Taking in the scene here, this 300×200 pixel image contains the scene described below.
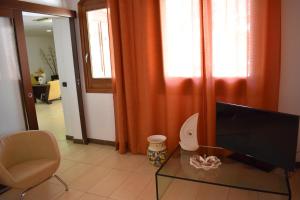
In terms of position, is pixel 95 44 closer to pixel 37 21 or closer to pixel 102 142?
pixel 102 142

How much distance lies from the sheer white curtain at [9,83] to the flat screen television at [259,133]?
224cm

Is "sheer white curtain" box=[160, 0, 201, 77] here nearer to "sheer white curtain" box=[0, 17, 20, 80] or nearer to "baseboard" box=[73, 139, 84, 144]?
"sheer white curtain" box=[0, 17, 20, 80]

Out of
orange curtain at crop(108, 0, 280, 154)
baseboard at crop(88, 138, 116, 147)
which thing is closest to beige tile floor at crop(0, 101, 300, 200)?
baseboard at crop(88, 138, 116, 147)

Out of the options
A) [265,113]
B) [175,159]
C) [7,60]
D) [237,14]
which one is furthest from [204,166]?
[7,60]

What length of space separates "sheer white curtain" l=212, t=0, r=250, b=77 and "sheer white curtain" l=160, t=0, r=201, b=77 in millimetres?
192

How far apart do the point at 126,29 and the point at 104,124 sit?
4.78 feet

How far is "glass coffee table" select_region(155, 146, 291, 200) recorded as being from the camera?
1802 millimetres

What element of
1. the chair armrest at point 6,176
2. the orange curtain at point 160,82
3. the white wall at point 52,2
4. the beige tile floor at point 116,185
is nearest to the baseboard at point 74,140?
the beige tile floor at point 116,185

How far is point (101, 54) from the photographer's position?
337 centimetres

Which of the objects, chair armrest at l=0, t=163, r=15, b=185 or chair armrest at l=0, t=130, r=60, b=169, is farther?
chair armrest at l=0, t=130, r=60, b=169

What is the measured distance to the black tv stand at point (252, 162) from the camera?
2025 mm

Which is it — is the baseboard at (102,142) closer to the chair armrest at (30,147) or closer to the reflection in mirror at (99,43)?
the reflection in mirror at (99,43)

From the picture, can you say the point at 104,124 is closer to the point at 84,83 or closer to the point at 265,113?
the point at 84,83

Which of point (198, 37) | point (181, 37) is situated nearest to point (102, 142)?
point (181, 37)
